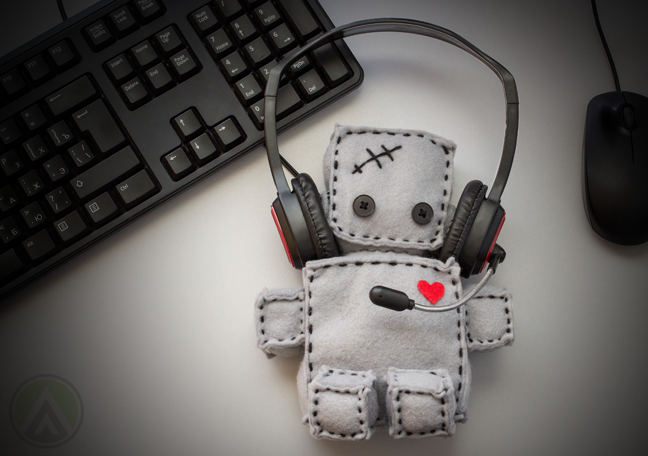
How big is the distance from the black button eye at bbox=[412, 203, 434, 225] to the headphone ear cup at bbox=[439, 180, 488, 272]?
0.02 metres

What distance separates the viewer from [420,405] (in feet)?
1.16

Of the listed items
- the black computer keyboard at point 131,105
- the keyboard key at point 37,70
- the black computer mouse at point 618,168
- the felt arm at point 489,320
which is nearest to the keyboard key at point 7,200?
the black computer keyboard at point 131,105

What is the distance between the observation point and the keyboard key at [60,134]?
17.6 inches

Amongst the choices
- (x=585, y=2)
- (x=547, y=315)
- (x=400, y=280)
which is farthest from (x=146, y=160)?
(x=585, y=2)

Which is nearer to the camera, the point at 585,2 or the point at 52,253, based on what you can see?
the point at 52,253

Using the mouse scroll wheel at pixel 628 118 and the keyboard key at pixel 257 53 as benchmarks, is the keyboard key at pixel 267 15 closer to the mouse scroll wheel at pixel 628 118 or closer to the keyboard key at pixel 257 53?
the keyboard key at pixel 257 53

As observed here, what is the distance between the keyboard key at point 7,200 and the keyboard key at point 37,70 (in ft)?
0.37

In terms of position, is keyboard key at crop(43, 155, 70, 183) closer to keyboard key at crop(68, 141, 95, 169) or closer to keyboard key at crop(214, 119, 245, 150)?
keyboard key at crop(68, 141, 95, 169)

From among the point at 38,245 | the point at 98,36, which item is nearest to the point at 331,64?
the point at 98,36

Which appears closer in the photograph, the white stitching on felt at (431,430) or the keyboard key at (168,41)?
the white stitching on felt at (431,430)

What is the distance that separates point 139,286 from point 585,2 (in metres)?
0.61

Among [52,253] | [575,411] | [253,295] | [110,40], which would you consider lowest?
[575,411]

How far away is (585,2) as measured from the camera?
557 millimetres

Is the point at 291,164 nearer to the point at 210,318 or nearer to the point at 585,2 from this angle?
the point at 210,318
